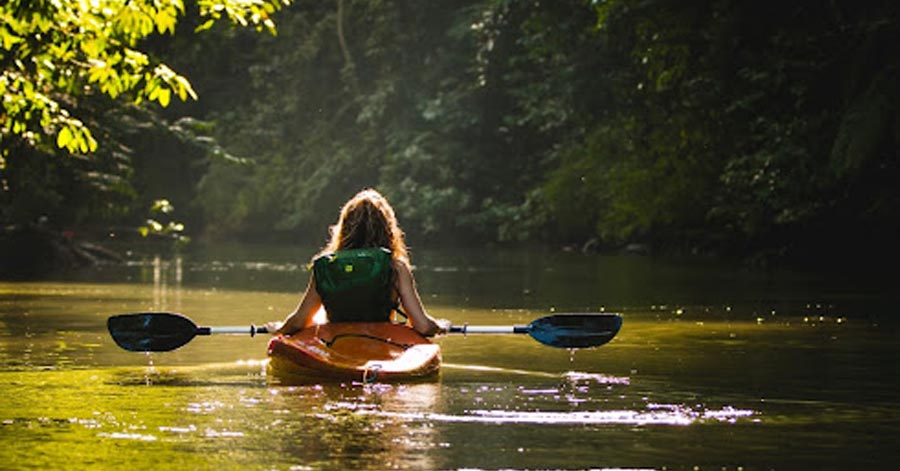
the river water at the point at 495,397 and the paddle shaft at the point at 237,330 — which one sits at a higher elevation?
the paddle shaft at the point at 237,330

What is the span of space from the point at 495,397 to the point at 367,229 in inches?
78.7

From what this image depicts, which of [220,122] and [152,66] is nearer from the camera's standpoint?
[152,66]

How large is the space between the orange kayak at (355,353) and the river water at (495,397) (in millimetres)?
Answer: 143

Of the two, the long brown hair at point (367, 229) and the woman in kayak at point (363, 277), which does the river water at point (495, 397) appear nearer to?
the woman in kayak at point (363, 277)

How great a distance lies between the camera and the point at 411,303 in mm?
13031

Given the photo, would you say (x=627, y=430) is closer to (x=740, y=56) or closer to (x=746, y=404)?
(x=746, y=404)

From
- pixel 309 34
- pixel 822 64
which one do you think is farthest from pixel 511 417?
pixel 309 34

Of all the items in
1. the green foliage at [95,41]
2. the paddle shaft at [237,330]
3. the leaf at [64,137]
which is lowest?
the paddle shaft at [237,330]

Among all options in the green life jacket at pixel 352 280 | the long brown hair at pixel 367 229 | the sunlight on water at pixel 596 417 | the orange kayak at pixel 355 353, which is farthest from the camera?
the long brown hair at pixel 367 229

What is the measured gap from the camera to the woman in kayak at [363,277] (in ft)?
42.5

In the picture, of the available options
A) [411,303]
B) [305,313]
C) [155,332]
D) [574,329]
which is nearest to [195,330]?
[155,332]

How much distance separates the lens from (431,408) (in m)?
10.8

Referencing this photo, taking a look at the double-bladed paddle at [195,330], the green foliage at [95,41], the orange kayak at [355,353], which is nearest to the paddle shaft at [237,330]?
the double-bladed paddle at [195,330]

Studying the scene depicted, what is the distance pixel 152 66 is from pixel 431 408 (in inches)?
273
